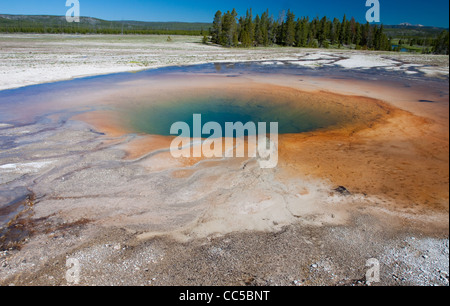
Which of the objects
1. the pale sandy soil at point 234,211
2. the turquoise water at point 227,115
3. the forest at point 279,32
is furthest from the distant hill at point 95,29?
the forest at point 279,32

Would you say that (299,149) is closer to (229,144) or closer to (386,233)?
(229,144)

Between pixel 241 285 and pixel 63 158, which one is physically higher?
pixel 63 158

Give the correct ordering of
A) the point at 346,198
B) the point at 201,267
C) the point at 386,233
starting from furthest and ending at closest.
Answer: the point at 346,198 < the point at 386,233 < the point at 201,267

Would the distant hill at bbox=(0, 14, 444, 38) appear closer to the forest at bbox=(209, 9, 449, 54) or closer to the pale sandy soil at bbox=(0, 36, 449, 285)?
the pale sandy soil at bbox=(0, 36, 449, 285)

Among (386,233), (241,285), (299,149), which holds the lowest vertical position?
(241,285)

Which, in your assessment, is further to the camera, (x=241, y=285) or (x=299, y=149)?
(x=299, y=149)

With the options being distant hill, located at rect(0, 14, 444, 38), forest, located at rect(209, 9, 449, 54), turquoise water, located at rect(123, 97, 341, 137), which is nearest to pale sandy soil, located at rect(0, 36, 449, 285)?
distant hill, located at rect(0, 14, 444, 38)

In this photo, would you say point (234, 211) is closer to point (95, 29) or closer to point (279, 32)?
point (279, 32)

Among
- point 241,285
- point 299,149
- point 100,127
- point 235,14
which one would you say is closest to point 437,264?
point 241,285

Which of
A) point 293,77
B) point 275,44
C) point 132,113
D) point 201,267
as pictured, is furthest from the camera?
point 275,44
